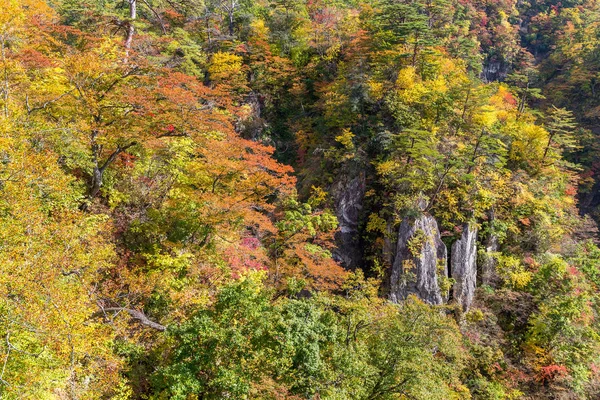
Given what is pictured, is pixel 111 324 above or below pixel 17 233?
below

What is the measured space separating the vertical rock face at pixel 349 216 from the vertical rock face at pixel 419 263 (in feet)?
9.01

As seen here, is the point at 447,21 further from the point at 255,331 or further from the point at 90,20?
the point at 255,331

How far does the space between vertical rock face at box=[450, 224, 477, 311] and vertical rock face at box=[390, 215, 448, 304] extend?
688 millimetres

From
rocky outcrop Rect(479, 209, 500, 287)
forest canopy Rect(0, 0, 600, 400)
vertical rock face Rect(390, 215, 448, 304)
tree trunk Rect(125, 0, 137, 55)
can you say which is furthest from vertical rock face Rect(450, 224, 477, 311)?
tree trunk Rect(125, 0, 137, 55)

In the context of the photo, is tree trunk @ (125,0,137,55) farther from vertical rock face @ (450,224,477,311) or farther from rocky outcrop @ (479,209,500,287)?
rocky outcrop @ (479,209,500,287)

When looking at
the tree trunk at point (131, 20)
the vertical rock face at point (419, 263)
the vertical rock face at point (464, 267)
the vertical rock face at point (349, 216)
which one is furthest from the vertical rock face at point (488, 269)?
the tree trunk at point (131, 20)

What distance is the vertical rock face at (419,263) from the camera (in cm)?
1748

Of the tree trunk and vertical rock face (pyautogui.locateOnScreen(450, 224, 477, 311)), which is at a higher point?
the tree trunk

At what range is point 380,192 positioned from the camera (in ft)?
67.4

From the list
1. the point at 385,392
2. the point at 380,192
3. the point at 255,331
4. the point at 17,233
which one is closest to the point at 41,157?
the point at 17,233

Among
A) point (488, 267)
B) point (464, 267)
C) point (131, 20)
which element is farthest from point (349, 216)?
point (131, 20)

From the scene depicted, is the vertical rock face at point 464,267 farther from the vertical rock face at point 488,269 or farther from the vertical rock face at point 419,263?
the vertical rock face at point 419,263

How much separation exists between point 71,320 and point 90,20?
17.7 m

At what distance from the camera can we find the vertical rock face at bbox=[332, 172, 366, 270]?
2009cm
